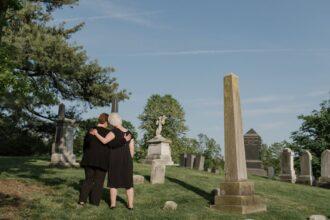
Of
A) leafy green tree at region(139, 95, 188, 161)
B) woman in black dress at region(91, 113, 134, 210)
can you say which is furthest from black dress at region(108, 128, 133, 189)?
leafy green tree at region(139, 95, 188, 161)

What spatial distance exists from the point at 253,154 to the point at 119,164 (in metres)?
18.6

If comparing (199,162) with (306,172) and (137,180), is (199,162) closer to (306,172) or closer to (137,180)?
(306,172)

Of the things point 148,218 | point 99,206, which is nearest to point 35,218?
point 99,206

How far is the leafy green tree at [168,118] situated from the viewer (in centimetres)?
5644

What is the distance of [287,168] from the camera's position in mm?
22047

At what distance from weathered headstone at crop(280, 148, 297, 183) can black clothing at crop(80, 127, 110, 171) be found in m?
16.5

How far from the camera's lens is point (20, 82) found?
347 inches

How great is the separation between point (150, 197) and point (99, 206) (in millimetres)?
1978

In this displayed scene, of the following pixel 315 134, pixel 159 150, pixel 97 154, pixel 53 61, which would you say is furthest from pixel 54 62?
pixel 315 134

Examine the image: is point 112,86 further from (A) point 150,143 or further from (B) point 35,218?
(B) point 35,218

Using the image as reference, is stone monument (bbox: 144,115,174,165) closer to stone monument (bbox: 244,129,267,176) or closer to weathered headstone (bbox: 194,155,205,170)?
weathered headstone (bbox: 194,155,205,170)

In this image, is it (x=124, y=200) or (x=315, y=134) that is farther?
(x=315, y=134)

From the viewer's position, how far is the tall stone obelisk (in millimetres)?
8633

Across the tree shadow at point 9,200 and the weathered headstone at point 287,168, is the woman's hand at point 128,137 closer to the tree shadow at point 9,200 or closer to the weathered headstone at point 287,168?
the tree shadow at point 9,200
